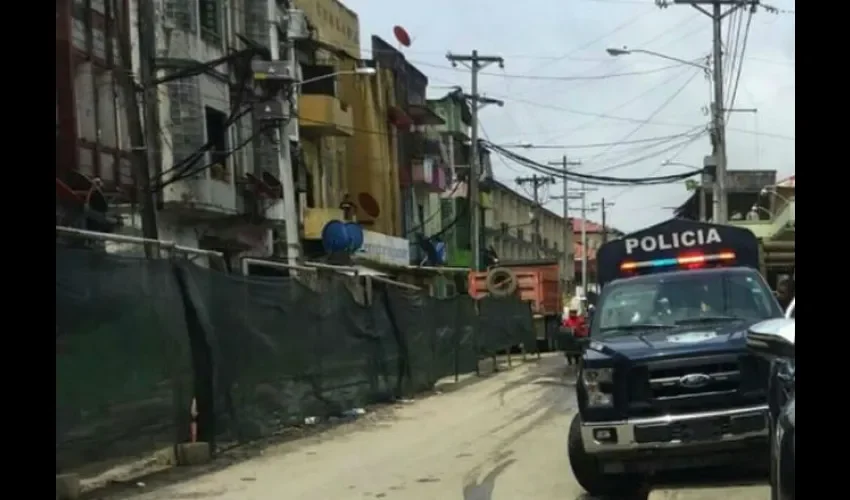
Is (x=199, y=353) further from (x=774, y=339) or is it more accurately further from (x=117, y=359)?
(x=774, y=339)

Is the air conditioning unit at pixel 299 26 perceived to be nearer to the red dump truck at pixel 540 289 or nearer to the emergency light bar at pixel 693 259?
the red dump truck at pixel 540 289

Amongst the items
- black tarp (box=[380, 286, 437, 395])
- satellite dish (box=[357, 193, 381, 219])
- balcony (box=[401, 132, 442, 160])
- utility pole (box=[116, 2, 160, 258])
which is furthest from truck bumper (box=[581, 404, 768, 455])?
balcony (box=[401, 132, 442, 160])

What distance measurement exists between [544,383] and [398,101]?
29.0m

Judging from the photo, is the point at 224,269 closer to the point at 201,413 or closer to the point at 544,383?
the point at 201,413

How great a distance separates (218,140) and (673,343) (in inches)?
854

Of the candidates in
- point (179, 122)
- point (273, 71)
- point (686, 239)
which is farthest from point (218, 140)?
point (686, 239)

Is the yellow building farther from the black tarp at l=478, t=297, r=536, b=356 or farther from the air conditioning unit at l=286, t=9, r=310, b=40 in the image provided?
the black tarp at l=478, t=297, r=536, b=356

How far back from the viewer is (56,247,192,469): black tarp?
973cm

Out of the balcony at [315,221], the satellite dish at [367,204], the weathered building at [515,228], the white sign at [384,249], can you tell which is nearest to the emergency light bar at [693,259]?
the balcony at [315,221]

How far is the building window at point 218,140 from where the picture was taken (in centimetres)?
2841

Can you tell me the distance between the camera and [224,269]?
1370cm

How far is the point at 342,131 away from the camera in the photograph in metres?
39.8

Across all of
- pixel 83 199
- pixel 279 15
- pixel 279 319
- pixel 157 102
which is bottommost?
pixel 279 319
